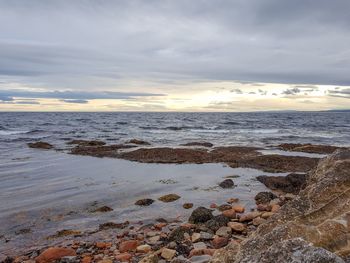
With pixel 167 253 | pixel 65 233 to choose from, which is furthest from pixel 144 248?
pixel 65 233

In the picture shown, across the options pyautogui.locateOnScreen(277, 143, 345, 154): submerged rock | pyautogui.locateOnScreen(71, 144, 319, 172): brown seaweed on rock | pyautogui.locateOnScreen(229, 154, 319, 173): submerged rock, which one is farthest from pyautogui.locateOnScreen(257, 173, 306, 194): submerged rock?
pyautogui.locateOnScreen(277, 143, 345, 154): submerged rock

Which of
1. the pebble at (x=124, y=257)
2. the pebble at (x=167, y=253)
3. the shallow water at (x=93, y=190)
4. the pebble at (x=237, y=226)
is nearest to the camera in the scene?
the pebble at (x=167, y=253)

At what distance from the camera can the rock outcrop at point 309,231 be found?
10.0ft

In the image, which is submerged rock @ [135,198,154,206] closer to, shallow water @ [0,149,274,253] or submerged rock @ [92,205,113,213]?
shallow water @ [0,149,274,253]

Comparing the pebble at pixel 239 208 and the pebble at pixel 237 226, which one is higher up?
the pebble at pixel 237 226

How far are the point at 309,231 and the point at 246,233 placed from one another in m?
4.20

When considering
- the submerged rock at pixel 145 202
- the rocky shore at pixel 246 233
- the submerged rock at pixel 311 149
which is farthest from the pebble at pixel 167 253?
the submerged rock at pixel 311 149

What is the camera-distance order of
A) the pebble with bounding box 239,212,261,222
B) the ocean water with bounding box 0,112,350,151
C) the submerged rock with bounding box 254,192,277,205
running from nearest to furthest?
1. the pebble with bounding box 239,212,261,222
2. the submerged rock with bounding box 254,192,277,205
3. the ocean water with bounding box 0,112,350,151

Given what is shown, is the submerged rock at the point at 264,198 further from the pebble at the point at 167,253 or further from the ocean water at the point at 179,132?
the ocean water at the point at 179,132

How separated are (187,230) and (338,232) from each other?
14.2 ft

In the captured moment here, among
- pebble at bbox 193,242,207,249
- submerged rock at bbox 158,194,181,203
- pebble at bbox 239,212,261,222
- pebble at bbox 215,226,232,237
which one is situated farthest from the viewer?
submerged rock at bbox 158,194,181,203

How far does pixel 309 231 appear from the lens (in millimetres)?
3959

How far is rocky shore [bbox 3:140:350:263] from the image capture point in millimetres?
3719

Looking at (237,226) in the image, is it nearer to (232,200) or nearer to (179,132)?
(232,200)
